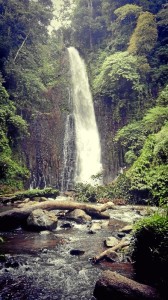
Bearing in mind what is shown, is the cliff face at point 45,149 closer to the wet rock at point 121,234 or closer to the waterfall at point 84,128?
the waterfall at point 84,128

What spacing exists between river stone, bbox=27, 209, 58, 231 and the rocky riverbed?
28 cm

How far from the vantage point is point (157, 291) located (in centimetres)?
450

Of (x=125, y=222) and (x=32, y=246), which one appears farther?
(x=125, y=222)

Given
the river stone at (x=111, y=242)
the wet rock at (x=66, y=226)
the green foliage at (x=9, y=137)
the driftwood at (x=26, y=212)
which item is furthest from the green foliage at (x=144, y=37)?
the river stone at (x=111, y=242)

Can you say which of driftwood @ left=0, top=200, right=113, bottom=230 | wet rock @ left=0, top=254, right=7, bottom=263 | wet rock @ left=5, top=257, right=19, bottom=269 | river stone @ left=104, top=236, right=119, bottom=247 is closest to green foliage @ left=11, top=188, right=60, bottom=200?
driftwood @ left=0, top=200, right=113, bottom=230

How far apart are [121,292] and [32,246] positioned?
12.9 feet

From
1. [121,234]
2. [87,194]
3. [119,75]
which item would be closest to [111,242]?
[121,234]

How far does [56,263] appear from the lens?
6.44 m

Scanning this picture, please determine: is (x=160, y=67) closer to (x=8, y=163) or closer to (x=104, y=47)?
(x=104, y=47)

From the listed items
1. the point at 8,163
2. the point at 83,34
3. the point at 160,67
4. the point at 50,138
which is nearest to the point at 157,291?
the point at 8,163

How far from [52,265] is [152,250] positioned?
2.54 meters

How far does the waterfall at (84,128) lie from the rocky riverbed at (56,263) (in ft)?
48.0

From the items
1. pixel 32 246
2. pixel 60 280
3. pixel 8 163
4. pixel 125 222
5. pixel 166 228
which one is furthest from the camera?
pixel 8 163

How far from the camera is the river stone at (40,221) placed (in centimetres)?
955
